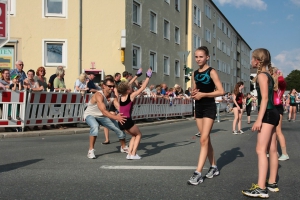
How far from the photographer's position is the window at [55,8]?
909 inches

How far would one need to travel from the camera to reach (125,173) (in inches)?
230

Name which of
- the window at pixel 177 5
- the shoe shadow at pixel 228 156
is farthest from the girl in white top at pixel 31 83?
the window at pixel 177 5

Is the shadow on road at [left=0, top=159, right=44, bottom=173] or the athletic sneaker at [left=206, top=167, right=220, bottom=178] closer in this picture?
the athletic sneaker at [left=206, top=167, right=220, bottom=178]

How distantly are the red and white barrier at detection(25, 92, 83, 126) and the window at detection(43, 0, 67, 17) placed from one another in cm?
1066

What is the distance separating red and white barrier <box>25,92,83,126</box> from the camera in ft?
39.6

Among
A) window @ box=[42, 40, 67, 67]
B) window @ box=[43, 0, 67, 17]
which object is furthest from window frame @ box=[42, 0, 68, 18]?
window @ box=[42, 40, 67, 67]

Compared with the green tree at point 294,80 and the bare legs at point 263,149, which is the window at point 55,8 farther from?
the green tree at point 294,80

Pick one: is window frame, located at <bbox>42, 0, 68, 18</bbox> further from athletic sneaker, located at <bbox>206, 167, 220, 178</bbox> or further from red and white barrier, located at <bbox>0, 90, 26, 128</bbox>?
athletic sneaker, located at <bbox>206, 167, 220, 178</bbox>

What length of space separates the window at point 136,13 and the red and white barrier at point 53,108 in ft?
42.6

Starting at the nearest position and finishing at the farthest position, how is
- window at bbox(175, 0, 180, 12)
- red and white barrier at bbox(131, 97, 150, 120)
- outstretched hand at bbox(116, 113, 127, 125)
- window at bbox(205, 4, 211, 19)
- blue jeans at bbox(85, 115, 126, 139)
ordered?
outstretched hand at bbox(116, 113, 127, 125) → blue jeans at bbox(85, 115, 126, 139) → red and white barrier at bbox(131, 97, 150, 120) → window at bbox(175, 0, 180, 12) → window at bbox(205, 4, 211, 19)

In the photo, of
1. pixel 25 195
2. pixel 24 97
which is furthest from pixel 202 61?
pixel 24 97

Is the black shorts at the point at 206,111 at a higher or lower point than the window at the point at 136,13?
lower

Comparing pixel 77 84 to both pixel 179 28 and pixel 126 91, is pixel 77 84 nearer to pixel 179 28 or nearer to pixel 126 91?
pixel 126 91

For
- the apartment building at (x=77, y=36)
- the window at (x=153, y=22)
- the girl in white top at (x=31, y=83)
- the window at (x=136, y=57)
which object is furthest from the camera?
the window at (x=153, y=22)
